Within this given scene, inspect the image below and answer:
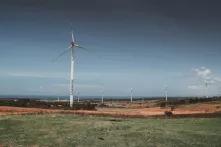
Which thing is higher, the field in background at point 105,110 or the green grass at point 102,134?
the field in background at point 105,110

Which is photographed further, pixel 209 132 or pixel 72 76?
pixel 72 76

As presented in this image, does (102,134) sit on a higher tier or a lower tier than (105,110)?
lower

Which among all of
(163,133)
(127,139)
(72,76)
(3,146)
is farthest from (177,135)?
(72,76)

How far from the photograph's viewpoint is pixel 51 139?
34.9 meters

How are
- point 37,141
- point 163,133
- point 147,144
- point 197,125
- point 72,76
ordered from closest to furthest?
1. point 147,144
2. point 37,141
3. point 163,133
4. point 197,125
5. point 72,76

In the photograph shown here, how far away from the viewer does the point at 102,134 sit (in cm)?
3656

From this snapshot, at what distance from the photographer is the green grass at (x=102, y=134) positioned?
1294 inches

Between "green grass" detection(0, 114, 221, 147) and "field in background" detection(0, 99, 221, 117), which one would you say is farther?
"field in background" detection(0, 99, 221, 117)

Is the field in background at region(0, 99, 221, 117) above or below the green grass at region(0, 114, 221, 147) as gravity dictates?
above

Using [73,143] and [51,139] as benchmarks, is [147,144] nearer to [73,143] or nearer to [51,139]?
[73,143]

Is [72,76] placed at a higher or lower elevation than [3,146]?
higher

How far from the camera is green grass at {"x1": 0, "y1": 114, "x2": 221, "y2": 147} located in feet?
108

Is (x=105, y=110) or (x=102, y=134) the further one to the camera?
(x=105, y=110)

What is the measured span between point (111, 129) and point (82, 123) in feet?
18.1
